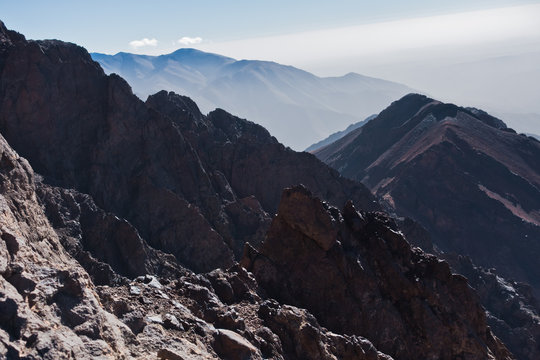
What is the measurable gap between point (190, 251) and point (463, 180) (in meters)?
63.2

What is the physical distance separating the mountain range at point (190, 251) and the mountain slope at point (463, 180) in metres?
3.59

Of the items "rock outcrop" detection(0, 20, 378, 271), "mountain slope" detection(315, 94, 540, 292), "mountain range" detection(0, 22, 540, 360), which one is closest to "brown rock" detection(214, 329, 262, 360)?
"mountain range" detection(0, 22, 540, 360)

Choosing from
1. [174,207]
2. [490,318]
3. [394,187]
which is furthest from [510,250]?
[174,207]

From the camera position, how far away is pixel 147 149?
53500mm

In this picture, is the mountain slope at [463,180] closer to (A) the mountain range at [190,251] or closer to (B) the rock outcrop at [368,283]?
(A) the mountain range at [190,251]

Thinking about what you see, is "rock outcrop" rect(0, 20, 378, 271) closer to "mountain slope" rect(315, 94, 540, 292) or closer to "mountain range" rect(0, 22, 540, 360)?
"mountain range" rect(0, 22, 540, 360)

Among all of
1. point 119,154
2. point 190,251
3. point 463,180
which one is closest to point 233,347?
point 190,251

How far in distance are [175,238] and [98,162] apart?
396 inches

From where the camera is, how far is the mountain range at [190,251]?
12.0m

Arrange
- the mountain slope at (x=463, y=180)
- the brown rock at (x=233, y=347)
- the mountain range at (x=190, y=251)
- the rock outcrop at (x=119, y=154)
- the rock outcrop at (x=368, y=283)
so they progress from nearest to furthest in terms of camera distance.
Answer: the mountain range at (x=190, y=251) → the brown rock at (x=233, y=347) → the rock outcrop at (x=368, y=283) → the rock outcrop at (x=119, y=154) → the mountain slope at (x=463, y=180)

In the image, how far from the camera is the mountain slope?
83812 mm

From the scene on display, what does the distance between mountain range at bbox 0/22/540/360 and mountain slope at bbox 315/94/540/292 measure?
3594mm

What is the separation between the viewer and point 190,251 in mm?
46969

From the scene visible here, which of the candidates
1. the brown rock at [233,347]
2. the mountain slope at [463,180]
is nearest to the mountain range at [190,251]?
the brown rock at [233,347]
